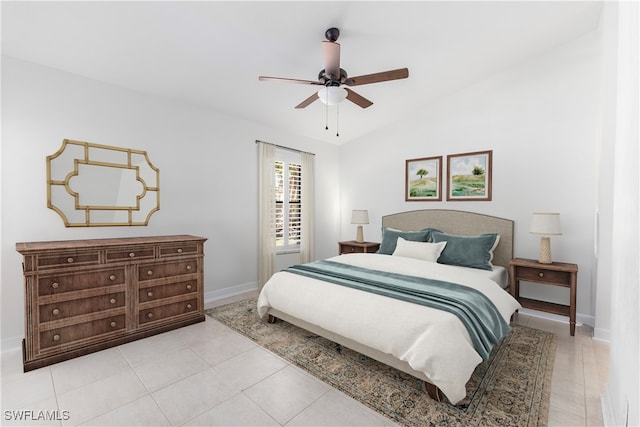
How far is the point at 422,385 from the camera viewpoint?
2129mm

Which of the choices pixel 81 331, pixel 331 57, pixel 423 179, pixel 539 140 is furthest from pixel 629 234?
pixel 81 331

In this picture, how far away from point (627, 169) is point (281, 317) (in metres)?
2.90

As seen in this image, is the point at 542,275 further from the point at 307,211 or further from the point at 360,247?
the point at 307,211

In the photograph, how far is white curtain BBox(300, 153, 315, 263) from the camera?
5184 millimetres

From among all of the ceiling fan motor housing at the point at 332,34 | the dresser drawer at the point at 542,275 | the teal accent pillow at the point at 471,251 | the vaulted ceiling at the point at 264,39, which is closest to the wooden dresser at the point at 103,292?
the vaulted ceiling at the point at 264,39

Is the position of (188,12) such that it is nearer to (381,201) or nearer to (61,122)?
(61,122)

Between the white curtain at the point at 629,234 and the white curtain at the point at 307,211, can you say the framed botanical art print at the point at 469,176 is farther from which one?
the white curtain at the point at 629,234

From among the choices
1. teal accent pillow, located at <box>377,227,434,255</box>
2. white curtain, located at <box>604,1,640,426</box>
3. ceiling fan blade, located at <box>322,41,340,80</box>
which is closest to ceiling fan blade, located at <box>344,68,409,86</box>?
ceiling fan blade, located at <box>322,41,340,80</box>

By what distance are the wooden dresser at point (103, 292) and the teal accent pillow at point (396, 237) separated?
2.60 metres

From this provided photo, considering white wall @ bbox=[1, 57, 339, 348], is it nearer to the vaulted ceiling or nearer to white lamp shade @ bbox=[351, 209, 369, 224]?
the vaulted ceiling

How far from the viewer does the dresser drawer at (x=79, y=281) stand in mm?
2375

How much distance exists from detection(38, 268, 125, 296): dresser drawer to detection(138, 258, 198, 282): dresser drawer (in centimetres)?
18

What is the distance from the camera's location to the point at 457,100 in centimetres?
424

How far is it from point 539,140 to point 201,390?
4455 millimetres
